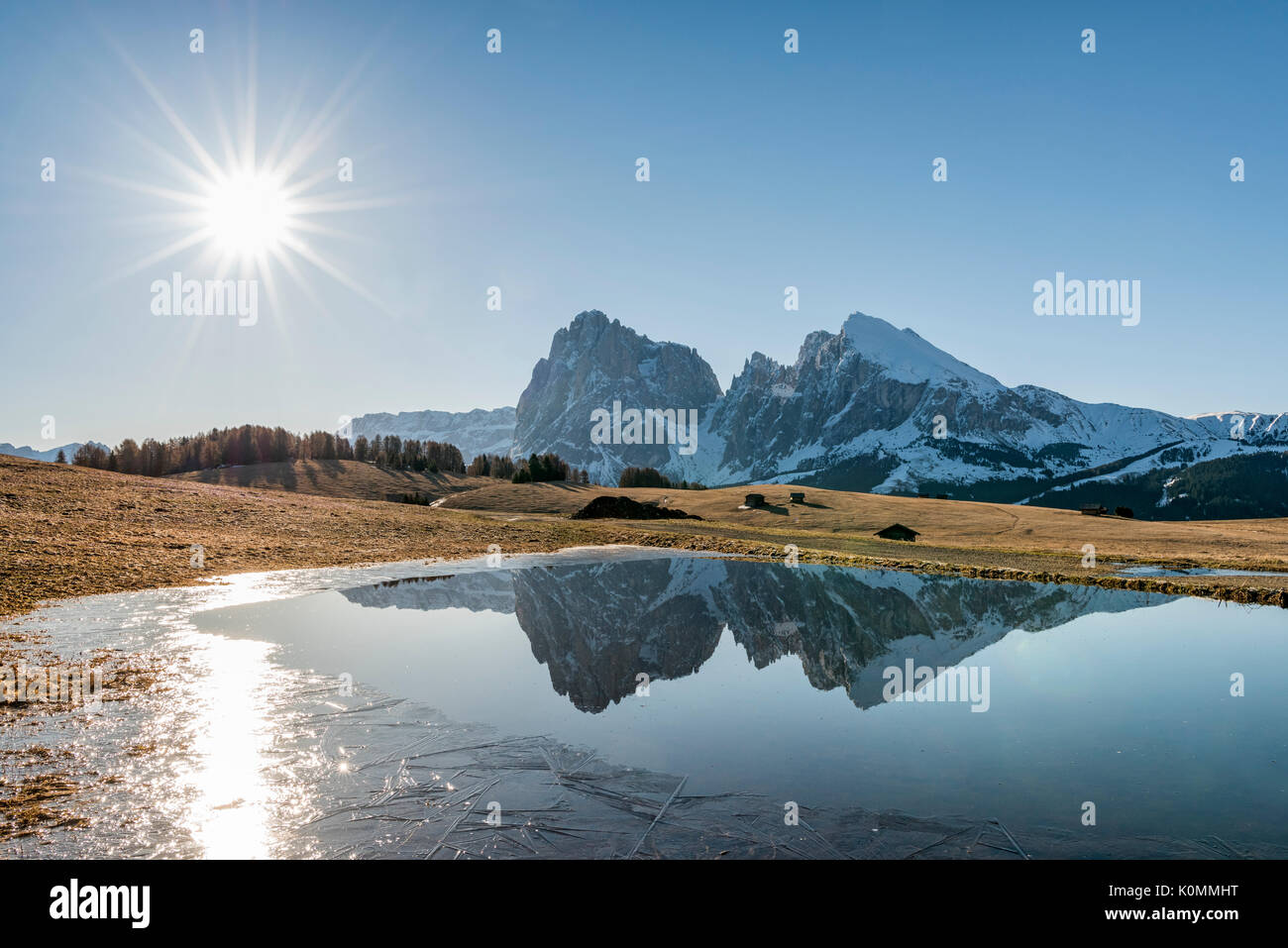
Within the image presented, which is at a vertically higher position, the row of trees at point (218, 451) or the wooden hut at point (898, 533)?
the row of trees at point (218, 451)

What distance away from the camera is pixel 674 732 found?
14.5 meters

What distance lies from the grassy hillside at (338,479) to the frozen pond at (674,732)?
8571 cm

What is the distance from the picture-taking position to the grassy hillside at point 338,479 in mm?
108562

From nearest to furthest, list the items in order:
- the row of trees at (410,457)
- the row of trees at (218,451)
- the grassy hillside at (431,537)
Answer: the grassy hillside at (431,537)
the row of trees at (218,451)
the row of trees at (410,457)

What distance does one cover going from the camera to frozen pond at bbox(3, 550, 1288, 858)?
32.7ft

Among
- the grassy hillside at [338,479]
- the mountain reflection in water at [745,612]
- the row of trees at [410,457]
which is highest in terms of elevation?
the row of trees at [410,457]

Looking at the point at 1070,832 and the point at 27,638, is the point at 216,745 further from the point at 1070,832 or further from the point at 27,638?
the point at 1070,832

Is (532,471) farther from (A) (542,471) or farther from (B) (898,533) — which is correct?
(B) (898,533)

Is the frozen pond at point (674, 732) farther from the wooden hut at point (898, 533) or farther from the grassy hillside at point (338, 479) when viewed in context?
the grassy hillside at point (338, 479)

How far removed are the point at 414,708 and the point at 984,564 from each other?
39995mm

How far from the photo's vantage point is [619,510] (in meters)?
88.3

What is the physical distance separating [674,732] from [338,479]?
114851mm

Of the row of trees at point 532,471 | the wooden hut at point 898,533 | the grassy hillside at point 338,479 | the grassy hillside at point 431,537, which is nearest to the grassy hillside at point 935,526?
the grassy hillside at point 431,537
